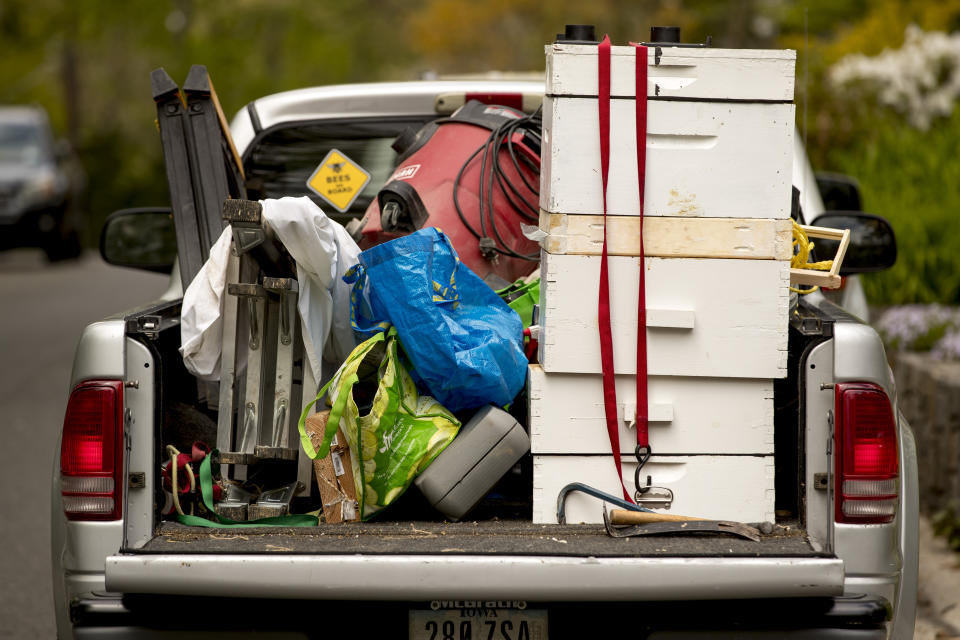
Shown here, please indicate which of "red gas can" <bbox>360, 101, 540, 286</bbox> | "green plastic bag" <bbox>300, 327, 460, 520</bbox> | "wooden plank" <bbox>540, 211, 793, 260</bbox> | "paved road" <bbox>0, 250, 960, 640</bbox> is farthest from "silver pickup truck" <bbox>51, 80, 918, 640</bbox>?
"paved road" <bbox>0, 250, 960, 640</bbox>

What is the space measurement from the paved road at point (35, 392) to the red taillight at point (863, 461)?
2978 mm

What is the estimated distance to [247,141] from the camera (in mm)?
4629

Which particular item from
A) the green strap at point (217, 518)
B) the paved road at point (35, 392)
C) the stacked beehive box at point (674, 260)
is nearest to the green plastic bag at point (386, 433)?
the green strap at point (217, 518)

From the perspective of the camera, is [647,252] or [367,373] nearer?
[647,252]

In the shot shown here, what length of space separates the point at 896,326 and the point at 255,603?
15.5 feet

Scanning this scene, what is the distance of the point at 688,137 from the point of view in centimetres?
305

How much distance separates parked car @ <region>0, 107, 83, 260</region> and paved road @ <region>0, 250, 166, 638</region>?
500mm

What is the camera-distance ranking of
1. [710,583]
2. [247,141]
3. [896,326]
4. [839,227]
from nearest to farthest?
[710,583] → [839,227] → [247,141] → [896,326]

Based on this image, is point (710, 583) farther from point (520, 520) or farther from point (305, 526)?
point (305, 526)

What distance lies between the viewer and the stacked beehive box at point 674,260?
3.03 meters

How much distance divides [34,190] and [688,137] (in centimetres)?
1784

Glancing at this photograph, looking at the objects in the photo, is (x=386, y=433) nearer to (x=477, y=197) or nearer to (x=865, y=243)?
(x=477, y=197)

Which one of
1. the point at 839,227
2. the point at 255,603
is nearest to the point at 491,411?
the point at 255,603

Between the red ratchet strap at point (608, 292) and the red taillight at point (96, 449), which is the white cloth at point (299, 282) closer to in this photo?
the red taillight at point (96, 449)
